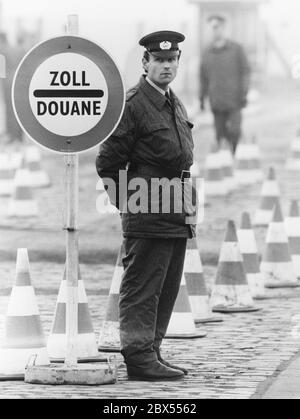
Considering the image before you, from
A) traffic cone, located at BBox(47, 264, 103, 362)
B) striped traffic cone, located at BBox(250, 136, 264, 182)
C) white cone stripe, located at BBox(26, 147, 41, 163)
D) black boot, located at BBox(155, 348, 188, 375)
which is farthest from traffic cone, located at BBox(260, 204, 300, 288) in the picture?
white cone stripe, located at BBox(26, 147, 41, 163)

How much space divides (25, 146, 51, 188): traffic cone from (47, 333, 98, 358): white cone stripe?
1299cm

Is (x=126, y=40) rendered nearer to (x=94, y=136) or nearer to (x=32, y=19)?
(x=32, y=19)

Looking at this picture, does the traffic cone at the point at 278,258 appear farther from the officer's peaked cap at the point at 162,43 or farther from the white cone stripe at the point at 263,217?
the officer's peaked cap at the point at 162,43

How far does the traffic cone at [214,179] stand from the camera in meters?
20.9

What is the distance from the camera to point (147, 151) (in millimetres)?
8773

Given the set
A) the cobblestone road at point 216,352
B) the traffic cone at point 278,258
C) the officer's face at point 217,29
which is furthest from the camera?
the officer's face at point 217,29

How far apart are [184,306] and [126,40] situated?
26.8 metres

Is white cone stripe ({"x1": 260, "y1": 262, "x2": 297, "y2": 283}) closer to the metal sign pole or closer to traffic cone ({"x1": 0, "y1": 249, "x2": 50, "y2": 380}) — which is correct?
traffic cone ({"x1": 0, "y1": 249, "x2": 50, "y2": 380})

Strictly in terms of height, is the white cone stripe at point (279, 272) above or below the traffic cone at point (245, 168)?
below

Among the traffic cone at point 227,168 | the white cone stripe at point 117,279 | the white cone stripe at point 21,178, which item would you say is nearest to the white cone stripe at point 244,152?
the traffic cone at point 227,168

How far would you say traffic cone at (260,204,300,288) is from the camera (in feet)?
42.8

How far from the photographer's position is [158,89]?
348 inches

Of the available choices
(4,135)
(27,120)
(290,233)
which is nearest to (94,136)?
(27,120)

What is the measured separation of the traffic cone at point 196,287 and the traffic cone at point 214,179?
960 centimetres
